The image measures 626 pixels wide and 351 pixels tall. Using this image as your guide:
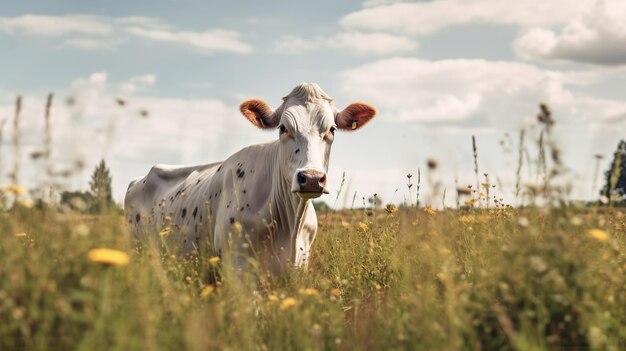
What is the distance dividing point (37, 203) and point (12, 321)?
4.80 ft

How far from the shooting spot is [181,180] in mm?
9289

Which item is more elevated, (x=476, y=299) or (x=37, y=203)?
(x=37, y=203)

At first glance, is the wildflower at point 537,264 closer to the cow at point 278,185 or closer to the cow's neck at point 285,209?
the cow at point 278,185

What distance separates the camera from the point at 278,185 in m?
6.50

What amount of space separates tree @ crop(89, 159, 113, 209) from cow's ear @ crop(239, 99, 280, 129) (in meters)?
1.78

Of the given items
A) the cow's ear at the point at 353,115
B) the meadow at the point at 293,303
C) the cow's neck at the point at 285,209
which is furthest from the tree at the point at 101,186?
the cow's ear at the point at 353,115

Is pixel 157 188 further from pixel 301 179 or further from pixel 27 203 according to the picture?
pixel 27 203

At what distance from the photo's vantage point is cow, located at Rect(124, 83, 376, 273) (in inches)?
240

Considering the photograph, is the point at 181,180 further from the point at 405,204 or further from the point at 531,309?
the point at 531,309

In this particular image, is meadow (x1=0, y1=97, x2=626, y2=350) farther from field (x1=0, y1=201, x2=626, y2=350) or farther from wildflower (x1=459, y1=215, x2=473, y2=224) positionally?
wildflower (x1=459, y1=215, x2=473, y2=224)

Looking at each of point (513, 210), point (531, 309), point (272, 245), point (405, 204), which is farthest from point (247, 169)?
point (531, 309)

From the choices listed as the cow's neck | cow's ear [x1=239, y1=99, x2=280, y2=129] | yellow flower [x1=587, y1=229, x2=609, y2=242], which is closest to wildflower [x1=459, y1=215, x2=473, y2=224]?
the cow's neck

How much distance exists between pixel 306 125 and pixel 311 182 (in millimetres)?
882

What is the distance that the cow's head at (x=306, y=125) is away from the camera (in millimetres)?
5672
